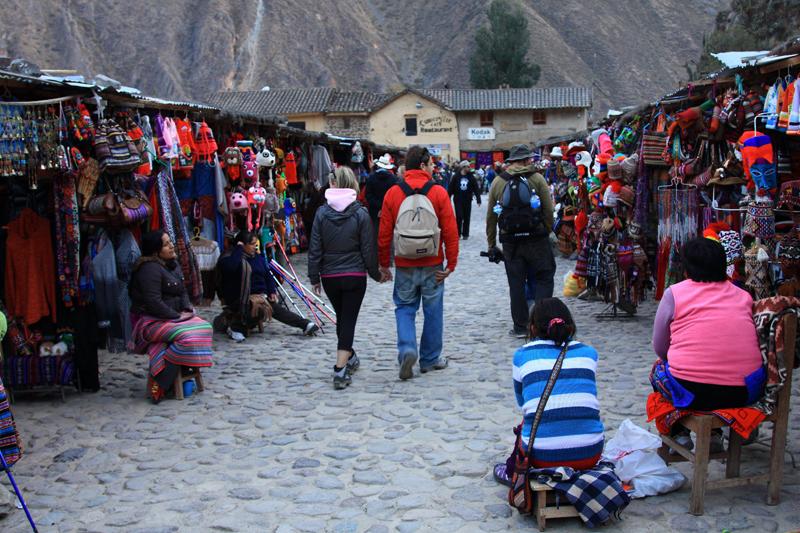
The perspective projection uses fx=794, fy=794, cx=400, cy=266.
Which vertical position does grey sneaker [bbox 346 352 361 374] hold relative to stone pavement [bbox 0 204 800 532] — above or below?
above

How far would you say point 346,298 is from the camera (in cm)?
684

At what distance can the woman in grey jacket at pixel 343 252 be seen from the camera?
6.76 meters

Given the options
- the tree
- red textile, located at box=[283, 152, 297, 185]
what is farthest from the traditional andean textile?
the tree

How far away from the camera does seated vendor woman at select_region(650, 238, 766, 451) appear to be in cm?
409

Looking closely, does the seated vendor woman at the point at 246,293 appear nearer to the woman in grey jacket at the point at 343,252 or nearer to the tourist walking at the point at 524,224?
the woman in grey jacket at the point at 343,252

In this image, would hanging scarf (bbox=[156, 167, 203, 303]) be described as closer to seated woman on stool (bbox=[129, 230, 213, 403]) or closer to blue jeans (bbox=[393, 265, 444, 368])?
seated woman on stool (bbox=[129, 230, 213, 403])

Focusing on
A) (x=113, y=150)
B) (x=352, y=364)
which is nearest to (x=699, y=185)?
(x=352, y=364)

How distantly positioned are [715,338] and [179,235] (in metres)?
5.25

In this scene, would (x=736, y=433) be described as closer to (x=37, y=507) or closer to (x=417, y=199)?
(x=417, y=199)

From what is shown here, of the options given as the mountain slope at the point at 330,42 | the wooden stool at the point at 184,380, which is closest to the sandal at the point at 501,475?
the wooden stool at the point at 184,380

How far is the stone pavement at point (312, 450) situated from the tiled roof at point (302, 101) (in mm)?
47959

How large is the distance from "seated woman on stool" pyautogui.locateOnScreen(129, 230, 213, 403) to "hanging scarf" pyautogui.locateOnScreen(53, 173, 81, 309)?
468 millimetres

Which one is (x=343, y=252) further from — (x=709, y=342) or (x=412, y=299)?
(x=709, y=342)

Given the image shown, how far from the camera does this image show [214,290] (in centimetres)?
→ 927
